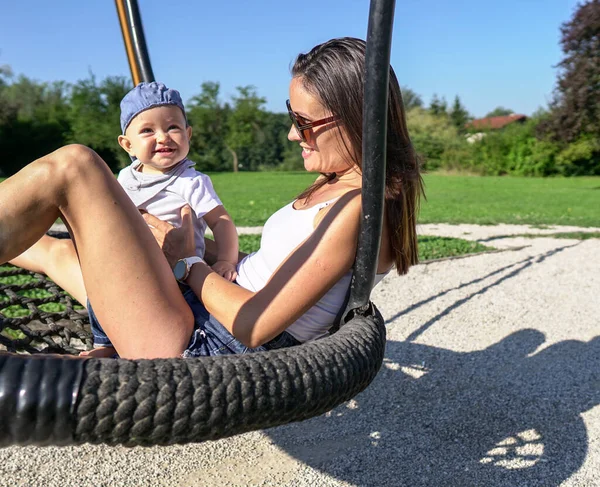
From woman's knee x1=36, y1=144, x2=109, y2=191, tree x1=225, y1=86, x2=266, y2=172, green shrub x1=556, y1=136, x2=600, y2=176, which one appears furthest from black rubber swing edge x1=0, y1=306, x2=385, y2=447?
tree x1=225, y1=86, x2=266, y2=172

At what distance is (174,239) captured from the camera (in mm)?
1883

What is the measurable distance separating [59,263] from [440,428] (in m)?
1.66

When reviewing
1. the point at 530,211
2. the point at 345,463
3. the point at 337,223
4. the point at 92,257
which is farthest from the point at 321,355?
the point at 530,211

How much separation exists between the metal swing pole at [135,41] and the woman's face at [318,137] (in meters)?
1.14

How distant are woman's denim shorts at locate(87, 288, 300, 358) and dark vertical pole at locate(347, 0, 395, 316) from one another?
0.32 meters

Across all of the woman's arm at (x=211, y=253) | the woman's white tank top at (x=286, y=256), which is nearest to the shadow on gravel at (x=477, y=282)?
the woman's arm at (x=211, y=253)

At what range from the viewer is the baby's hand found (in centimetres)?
191

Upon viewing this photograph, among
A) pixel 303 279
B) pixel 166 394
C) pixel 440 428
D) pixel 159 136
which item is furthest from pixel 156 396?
pixel 440 428

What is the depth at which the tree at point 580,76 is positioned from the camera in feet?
68.8

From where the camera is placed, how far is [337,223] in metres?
1.53

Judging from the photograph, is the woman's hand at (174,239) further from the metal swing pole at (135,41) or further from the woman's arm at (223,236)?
the metal swing pole at (135,41)

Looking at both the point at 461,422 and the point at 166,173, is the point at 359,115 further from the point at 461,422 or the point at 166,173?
the point at 461,422

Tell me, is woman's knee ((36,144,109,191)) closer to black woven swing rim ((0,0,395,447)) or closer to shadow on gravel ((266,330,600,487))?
black woven swing rim ((0,0,395,447))

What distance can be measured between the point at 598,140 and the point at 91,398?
28.1 metres
